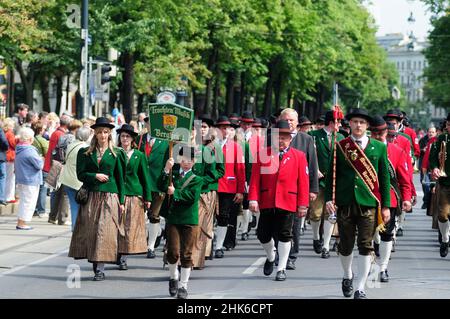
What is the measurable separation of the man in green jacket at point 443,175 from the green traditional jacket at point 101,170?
5268 mm

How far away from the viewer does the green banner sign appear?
11.8 meters

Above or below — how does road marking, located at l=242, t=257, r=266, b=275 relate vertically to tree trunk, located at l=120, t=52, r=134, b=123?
below

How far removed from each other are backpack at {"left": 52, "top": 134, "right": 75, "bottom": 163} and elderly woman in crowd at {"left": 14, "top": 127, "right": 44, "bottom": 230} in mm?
782

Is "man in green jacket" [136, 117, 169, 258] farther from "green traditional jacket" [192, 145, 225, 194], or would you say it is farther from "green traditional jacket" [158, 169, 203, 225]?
"green traditional jacket" [158, 169, 203, 225]

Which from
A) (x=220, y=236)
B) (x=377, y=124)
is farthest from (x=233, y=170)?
(x=377, y=124)

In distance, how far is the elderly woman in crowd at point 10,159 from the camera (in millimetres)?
22922

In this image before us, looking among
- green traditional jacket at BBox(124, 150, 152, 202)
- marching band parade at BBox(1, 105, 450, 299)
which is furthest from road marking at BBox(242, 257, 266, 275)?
green traditional jacket at BBox(124, 150, 152, 202)

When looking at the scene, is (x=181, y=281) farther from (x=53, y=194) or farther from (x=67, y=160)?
(x=53, y=194)

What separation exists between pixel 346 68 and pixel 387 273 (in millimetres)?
57122

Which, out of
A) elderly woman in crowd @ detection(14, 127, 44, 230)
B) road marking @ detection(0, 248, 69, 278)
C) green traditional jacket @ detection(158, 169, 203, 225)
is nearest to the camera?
green traditional jacket @ detection(158, 169, 203, 225)

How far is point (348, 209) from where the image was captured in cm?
1217

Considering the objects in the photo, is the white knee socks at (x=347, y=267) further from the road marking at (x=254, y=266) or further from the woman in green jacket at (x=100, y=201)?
the woman in green jacket at (x=100, y=201)

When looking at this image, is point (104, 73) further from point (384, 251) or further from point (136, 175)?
point (384, 251)

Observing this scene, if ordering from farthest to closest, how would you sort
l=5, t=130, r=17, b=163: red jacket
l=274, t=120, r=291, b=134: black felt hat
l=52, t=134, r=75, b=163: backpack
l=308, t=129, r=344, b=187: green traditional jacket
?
l=5, t=130, r=17, b=163: red jacket → l=52, t=134, r=75, b=163: backpack → l=308, t=129, r=344, b=187: green traditional jacket → l=274, t=120, r=291, b=134: black felt hat
